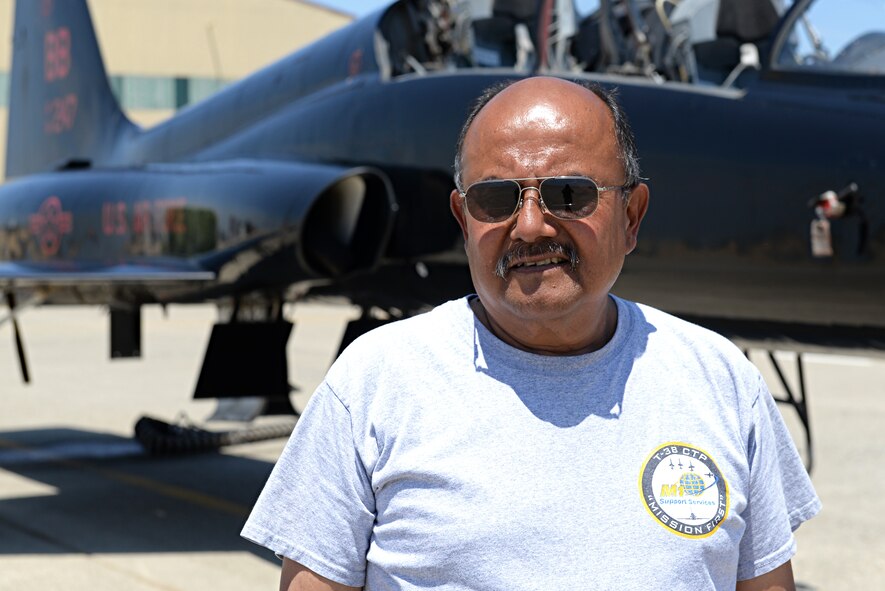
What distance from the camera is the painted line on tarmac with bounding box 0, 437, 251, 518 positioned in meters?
7.24

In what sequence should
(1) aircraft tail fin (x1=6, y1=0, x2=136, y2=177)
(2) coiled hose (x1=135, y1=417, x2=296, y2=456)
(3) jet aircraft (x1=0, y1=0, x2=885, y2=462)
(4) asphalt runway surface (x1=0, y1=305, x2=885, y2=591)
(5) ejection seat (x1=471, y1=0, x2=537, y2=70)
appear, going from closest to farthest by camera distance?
(3) jet aircraft (x1=0, y1=0, x2=885, y2=462)
(4) asphalt runway surface (x1=0, y1=305, x2=885, y2=591)
(5) ejection seat (x1=471, y1=0, x2=537, y2=70)
(2) coiled hose (x1=135, y1=417, x2=296, y2=456)
(1) aircraft tail fin (x1=6, y1=0, x2=136, y2=177)

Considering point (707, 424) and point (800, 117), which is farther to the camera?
point (800, 117)

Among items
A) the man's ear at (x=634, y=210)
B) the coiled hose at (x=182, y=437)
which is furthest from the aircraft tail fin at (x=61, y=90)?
the man's ear at (x=634, y=210)

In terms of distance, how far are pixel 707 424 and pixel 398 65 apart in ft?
16.8

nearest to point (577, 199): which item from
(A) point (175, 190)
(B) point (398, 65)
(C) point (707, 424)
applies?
(C) point (707, 424)

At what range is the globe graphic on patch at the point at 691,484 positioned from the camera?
148cm

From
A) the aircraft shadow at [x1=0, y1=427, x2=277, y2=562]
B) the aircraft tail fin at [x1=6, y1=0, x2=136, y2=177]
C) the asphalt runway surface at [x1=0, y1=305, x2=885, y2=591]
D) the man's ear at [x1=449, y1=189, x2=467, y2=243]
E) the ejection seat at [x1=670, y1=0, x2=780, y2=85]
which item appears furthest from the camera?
the aircraft tail fin at [x1=6, y1=0, x2=136, y2=177]

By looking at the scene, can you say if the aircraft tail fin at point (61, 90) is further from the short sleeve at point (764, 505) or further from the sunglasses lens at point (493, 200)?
the short sleeve at point (764, 505)

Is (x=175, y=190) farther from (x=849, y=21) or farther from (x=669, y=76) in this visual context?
(x=849, y=21)

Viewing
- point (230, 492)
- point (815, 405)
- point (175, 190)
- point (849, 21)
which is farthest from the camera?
point (815, 405)

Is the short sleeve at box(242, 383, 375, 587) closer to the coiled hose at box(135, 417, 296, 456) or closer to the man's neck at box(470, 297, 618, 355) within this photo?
the man's neck at box(470, 297, 618, 355)

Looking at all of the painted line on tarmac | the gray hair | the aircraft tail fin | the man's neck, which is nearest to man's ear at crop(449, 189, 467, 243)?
the gray hair

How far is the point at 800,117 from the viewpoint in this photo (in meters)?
4.32

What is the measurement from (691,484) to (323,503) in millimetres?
492
